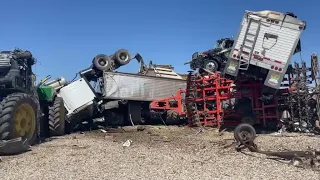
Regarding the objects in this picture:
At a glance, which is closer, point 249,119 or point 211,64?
point 249,119

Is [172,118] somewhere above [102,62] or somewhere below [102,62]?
below

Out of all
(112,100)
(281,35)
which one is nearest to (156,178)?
(281,35)

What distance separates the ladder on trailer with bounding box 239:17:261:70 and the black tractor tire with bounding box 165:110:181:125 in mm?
5366

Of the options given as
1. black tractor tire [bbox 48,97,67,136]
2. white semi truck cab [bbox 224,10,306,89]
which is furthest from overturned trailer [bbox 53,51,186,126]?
white semi truck cab [bbox 224,10,306,89]

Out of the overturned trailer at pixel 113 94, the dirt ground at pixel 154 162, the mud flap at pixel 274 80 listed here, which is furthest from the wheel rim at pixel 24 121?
the mud flap at pixel 274 80

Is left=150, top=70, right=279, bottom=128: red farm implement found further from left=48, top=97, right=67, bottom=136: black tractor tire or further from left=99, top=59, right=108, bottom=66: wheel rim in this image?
left=48, top=97, right=67, bottom=136: black tractor tire

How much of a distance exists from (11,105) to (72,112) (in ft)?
24.4

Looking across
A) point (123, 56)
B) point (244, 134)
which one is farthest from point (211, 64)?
point (244, 134)

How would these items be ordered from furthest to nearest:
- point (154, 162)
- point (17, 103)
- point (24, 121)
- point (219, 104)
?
point (219, 104) < point (24, 121) < point (17, 103) < point (154, 162)

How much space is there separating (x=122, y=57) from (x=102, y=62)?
1.31m

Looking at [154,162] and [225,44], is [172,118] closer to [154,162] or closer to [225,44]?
[225,44]

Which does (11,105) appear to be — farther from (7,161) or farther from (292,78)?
(292,78)

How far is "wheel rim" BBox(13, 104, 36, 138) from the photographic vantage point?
371 inches

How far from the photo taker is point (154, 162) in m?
8.02
